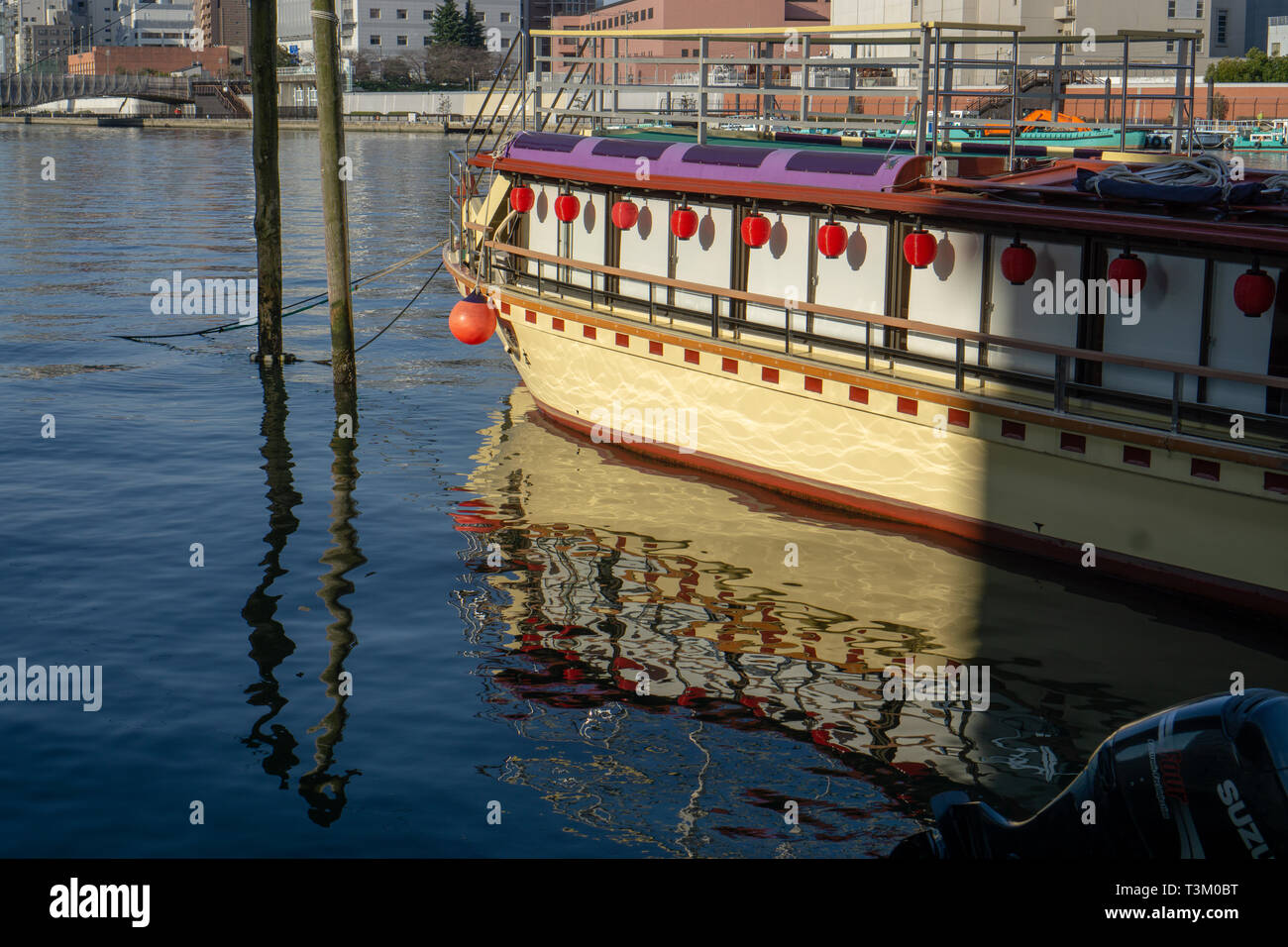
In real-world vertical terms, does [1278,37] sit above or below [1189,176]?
above

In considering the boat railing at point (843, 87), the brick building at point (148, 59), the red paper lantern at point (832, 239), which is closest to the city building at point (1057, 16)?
the boat railing at point (843, 87)

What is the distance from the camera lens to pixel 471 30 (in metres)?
155

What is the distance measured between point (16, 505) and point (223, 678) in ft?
20.1

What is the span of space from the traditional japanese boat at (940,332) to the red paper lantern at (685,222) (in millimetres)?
52

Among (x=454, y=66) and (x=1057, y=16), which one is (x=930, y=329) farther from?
(x=454, y=66)

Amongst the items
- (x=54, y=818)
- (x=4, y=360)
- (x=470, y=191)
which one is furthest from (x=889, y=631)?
(x=4, y=360)

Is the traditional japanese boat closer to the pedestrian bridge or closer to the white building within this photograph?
the white building

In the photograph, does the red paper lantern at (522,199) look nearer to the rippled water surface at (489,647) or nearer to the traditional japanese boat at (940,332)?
the traditional japanese boat at (940,332)

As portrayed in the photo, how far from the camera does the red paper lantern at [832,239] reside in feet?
50.3

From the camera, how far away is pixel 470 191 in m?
22.0

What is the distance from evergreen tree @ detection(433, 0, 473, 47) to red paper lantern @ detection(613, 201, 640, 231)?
143 metres

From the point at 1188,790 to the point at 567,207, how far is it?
1512 cm

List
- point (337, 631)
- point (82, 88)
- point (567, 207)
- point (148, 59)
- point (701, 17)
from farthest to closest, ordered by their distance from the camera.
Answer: point (148, 59)
point (82, 88)
point (701, 17)
point (567, 207)
point (337, 631)

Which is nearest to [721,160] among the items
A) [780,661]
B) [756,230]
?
[756,230]
